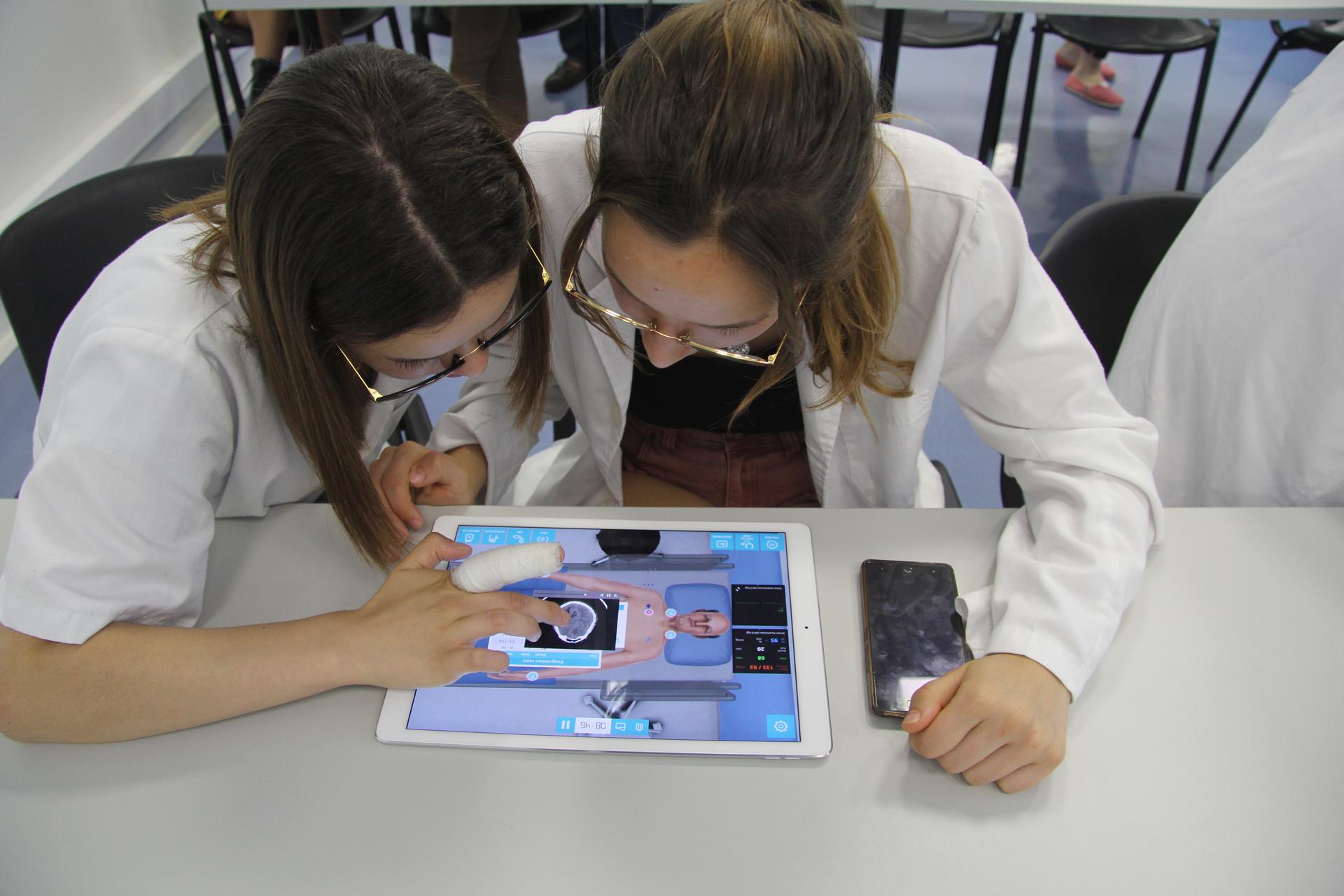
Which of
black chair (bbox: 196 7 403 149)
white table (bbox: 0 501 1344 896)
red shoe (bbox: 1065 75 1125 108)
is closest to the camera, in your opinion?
white table (bbox: 0 501 1344 896)

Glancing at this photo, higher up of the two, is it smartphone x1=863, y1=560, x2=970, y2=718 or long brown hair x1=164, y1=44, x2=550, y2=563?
long brown hair x1=164, y1=44, x2=550, y2=563

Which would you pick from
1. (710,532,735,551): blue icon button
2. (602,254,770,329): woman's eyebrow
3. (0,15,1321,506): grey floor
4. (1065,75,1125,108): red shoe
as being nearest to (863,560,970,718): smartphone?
(710,532,735,551): blue icon button

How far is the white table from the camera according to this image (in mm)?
639

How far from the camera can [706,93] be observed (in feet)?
2.17

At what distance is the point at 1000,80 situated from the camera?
247 cm

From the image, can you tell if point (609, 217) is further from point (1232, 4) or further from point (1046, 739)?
point (1232, 4)

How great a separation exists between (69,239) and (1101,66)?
11.3ft

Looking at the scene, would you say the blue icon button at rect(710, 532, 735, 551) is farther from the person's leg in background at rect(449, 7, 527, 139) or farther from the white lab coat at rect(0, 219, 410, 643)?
the person's leg in background at rect(449, 7, 527, 139)

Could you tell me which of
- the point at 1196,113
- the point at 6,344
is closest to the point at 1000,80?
the point at 1196,113

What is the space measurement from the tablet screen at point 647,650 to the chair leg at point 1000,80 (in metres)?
2.03

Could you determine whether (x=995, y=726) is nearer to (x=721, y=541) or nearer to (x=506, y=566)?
(x=721, y=541)

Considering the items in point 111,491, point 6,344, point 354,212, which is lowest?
point 6,344

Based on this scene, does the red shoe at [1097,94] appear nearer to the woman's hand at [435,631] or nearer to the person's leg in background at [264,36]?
the person's leg in background at [264,36]

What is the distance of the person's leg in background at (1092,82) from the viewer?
3.22 meters
